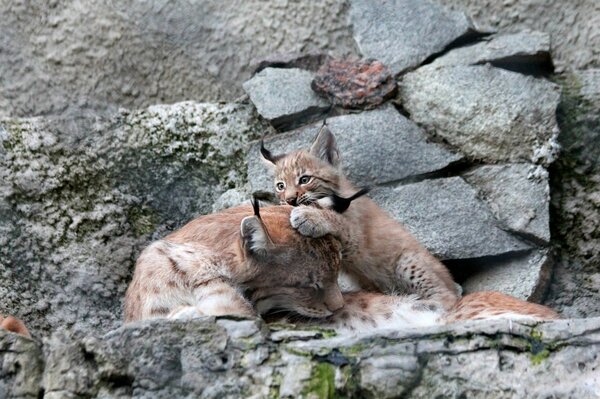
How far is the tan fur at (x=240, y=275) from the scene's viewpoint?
529cm

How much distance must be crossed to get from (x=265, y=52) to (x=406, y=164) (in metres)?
1.43

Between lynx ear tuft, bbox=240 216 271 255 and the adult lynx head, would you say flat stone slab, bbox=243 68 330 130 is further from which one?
lynx ear tuft, bbox=240 216 271 255

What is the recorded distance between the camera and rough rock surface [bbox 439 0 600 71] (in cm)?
761

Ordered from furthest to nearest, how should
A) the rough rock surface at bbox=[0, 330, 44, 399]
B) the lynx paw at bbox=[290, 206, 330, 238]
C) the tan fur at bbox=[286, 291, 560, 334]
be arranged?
the lynx paw at bbox=[290, 206, 330, 238] < the tan fur at bbox=[286, 291, 560, 334] < the rough rock surface at bbox=[0, 330, 44, 399]

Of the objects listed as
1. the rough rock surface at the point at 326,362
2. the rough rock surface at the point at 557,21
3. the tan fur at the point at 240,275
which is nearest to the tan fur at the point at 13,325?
the tan fur at the point at 240,275

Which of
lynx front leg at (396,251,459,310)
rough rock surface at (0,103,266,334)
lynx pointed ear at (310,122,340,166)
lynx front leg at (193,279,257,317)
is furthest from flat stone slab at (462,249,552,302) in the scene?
lynx front leg at (193,279,257,317)

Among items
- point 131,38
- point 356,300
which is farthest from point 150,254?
point 131,38

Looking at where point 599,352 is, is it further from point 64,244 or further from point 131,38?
point 131,38

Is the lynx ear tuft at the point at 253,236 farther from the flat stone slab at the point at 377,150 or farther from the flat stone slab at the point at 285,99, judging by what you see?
the flat stone slab at the point at 285,99

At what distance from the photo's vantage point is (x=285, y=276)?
543 centimetres

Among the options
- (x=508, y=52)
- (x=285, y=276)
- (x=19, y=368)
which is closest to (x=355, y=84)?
(x=508, y=52)

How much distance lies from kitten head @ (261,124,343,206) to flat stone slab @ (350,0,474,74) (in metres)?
0.92

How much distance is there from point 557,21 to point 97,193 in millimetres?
3169

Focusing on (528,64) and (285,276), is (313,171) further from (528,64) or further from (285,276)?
(528,64)
